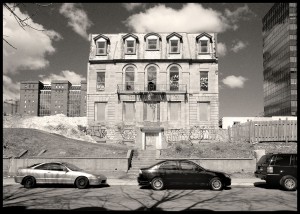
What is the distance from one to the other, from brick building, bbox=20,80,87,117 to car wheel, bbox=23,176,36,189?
143703 mm

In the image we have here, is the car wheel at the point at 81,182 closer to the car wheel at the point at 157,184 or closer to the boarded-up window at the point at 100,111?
the car wheel at the point at 157,184

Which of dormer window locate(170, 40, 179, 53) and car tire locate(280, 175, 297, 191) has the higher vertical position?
dormer window locate(170, 40, 179, 53)

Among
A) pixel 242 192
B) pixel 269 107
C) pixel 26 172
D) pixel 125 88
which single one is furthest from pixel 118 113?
pixel 269 107

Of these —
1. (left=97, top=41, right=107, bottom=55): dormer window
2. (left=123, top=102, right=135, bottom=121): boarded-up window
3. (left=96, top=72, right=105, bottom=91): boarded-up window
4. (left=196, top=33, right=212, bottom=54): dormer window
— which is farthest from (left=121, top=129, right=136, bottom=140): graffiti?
(left=196, top=33, right=212, bottom=54): dormer window

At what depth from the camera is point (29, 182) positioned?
14938 millimetres

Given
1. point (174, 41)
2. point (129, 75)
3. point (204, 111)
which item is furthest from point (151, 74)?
point (204, 111)

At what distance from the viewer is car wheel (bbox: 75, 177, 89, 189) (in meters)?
14.8

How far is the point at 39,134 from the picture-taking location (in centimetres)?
2877

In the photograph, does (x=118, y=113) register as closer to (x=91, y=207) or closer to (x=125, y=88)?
(x=125, y=88)

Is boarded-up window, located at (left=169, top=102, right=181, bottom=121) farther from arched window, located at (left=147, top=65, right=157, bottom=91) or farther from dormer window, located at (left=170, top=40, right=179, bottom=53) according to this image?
dormer window, located at (left=170, top=40, right=179, bottom=53)

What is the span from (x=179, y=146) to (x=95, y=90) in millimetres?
13663

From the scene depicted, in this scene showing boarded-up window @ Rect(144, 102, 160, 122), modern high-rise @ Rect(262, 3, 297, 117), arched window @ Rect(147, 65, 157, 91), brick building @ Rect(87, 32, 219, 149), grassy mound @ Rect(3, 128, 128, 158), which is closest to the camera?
grassy mound @ Rect(3, 128, 128, 158)

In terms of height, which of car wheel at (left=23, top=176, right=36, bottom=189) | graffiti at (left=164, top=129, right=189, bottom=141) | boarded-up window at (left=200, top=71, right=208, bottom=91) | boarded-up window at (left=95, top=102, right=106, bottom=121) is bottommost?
car wheel at (left=23, top=176, right=36, bottom=189)

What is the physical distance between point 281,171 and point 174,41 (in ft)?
75.2
